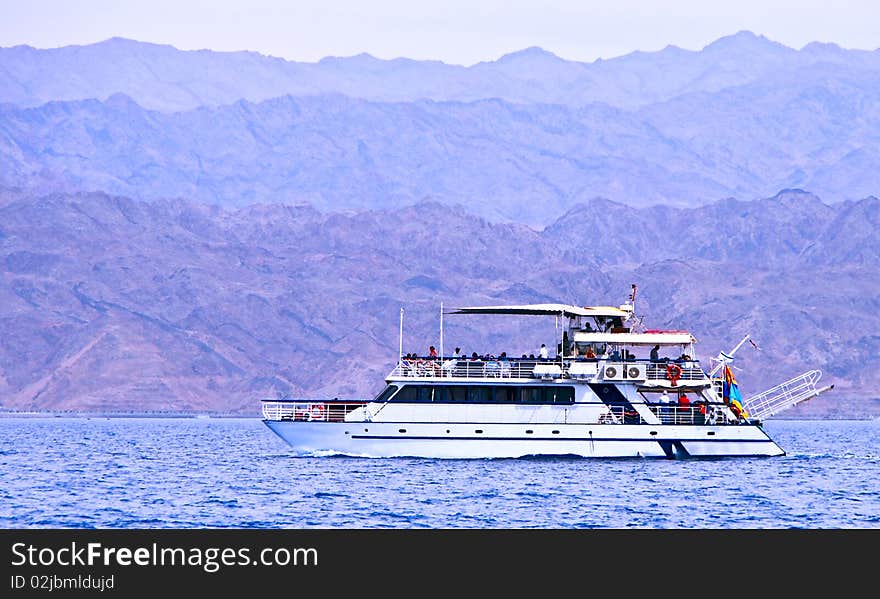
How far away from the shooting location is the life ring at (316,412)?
69062 mm

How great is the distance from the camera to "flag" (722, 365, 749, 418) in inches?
2749

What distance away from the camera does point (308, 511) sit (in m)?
51.6

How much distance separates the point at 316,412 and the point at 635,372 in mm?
13691

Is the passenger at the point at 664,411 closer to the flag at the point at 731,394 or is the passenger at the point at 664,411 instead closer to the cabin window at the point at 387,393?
the flag at the point at 731,394

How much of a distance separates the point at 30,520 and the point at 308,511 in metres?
8.60

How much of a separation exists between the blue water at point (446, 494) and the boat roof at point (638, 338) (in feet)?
16.7

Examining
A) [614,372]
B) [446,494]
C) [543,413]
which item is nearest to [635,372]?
[614,372]

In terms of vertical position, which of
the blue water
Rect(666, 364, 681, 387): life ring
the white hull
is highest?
Rect(666, 364, 681, 387): life ring

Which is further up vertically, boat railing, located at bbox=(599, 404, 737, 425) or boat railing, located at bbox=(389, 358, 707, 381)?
boat railing, located at bbox=(389, 358, 707, 381)

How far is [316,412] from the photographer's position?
69250 mm

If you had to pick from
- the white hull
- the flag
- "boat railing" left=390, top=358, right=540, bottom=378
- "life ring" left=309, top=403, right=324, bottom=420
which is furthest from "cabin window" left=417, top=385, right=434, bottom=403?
the flag

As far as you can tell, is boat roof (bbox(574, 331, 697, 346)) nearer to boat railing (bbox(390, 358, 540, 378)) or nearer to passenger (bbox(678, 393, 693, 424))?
→ boat railing (bbox(390, 358, 540, 378))
